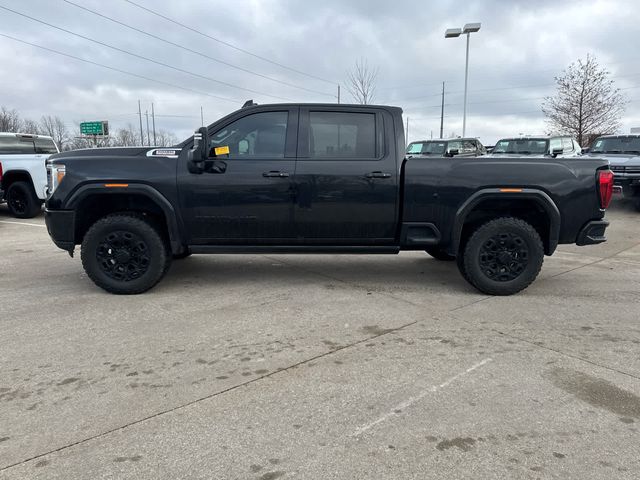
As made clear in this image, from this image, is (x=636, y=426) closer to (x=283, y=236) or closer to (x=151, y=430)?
(x=151, y=430)

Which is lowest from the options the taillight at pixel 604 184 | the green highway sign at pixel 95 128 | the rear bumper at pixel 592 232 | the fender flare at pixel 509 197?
the rear bumper at pixel 592 232

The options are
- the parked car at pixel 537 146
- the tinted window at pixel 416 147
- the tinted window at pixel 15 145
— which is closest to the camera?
the tinted window at pixel 15 145

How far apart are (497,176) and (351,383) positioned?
113 inches

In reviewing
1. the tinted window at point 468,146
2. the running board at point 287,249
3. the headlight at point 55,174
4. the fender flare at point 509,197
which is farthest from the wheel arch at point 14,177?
the tinted window at point 468,146

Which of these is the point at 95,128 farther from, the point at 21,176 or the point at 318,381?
the point at 318,381

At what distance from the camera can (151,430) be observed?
253cm

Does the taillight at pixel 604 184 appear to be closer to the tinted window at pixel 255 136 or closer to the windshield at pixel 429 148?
the tinted window at pixel 255 136

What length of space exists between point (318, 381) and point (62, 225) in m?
3.31

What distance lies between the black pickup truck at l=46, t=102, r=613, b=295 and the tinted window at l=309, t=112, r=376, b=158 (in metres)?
0.01

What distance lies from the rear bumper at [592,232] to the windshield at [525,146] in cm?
882

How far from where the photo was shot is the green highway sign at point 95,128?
197ft

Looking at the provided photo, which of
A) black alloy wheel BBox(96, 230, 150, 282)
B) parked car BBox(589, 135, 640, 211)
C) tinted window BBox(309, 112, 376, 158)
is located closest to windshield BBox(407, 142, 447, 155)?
parked car BBox(589, 135, 640, 211)

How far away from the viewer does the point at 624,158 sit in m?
12.0

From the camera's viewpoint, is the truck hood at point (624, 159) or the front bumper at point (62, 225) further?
the truck hood at point (624, 159)
